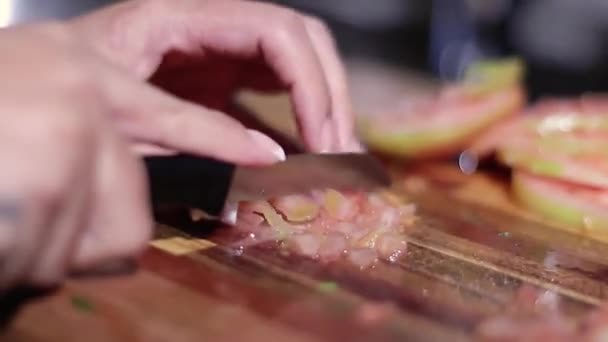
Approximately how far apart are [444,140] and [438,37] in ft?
2.60

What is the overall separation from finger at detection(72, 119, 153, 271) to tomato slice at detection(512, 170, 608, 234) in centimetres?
64

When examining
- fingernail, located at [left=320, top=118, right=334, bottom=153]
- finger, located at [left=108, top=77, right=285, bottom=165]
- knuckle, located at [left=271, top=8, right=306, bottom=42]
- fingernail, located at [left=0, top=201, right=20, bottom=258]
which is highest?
knuckle, located at [left=271, top=8, right=306, bottom=42]

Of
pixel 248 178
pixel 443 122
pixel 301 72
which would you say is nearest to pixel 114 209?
pixel 248 178

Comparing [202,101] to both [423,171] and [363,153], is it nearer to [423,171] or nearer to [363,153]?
[363,153]

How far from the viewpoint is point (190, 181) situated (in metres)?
0.99

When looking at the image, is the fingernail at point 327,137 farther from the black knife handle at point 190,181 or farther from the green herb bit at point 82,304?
the green herb bit at point 82,304

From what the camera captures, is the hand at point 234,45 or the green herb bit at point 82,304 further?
the hand at point 234,45

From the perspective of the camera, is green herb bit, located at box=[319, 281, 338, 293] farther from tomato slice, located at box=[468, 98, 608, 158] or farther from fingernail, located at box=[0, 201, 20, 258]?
tomato slice, located at box=[468, 98, 608, 158]

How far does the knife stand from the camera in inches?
38.3

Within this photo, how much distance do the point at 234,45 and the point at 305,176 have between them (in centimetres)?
20

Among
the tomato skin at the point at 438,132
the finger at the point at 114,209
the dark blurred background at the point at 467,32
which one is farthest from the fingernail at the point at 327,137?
the dark blurred background at the point at 467,32

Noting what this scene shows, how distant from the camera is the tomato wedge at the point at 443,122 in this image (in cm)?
141

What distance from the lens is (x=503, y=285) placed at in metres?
0.97

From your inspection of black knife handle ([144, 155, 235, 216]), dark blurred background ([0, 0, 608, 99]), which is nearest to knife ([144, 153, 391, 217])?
black knife handle ([144, 155, 235, 216])
